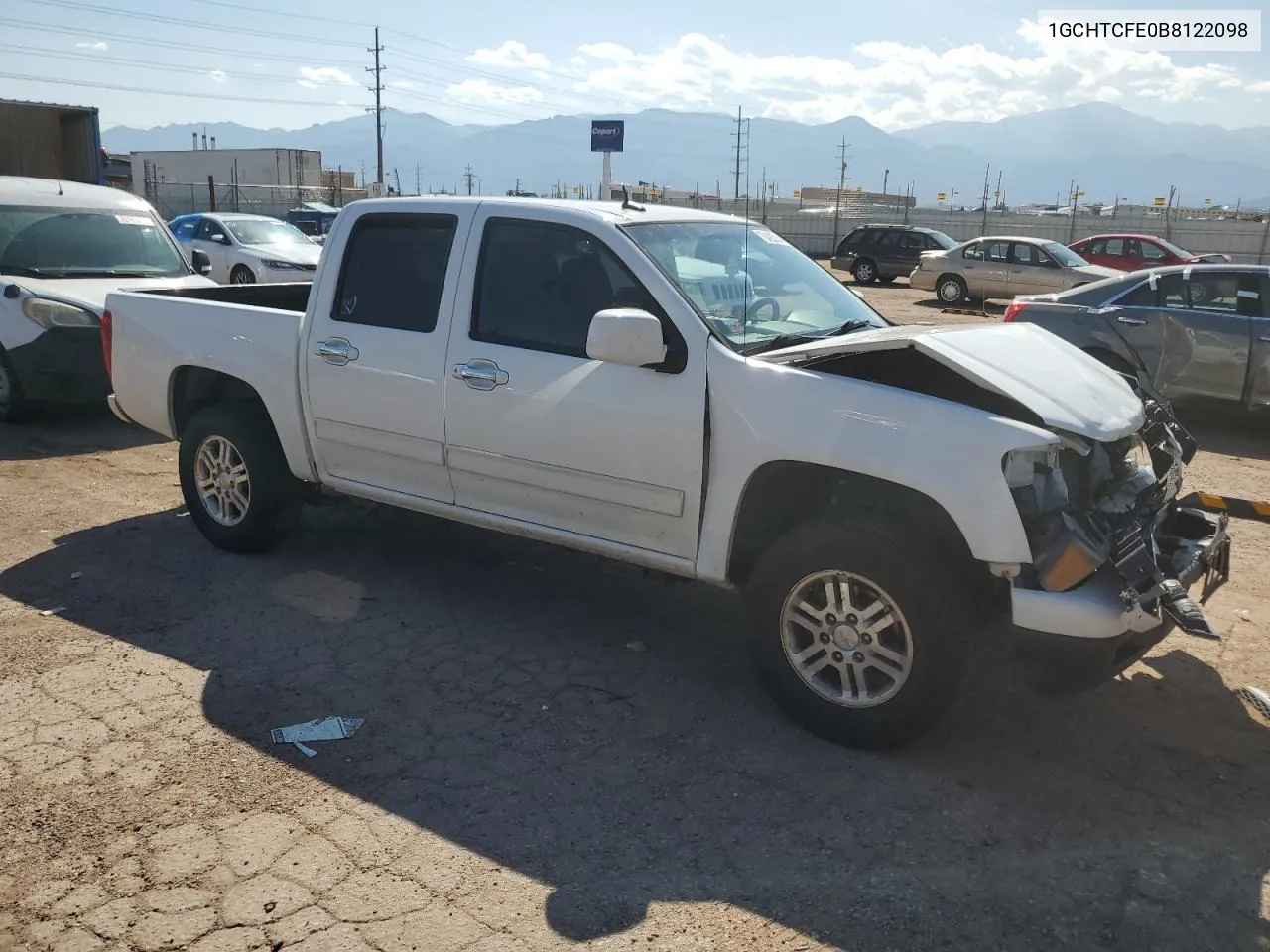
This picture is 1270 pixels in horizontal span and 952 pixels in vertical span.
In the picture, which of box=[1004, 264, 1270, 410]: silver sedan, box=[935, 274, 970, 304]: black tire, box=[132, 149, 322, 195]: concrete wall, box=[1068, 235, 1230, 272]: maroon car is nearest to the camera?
box=[1004, 264, 1270, 410]: silver sedan

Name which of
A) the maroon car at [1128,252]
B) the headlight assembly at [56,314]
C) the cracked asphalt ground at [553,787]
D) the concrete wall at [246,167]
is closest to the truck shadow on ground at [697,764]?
the cracked asphalt ground at [553,787]

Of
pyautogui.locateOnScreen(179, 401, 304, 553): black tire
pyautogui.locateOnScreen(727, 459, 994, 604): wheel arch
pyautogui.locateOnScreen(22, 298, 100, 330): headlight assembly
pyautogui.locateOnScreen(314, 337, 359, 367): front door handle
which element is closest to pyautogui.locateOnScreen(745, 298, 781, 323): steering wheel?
pyautogui.locateOnScreen(727, 459, 994, 604): wheel arch

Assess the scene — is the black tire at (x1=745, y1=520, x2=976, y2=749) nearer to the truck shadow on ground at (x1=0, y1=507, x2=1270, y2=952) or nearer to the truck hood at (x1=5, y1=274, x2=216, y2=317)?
the truck shadow on ground at (x1=0, y1=507, x2=1270, y2=952)

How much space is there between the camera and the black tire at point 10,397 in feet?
27.7

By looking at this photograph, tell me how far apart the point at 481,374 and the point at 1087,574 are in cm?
257

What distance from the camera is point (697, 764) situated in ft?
11.9

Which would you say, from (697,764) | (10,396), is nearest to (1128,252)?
(10,396)

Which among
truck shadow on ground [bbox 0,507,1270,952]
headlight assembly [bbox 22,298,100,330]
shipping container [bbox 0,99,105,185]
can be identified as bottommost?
truck shadow on ground [bbox 0,507,1270,952]

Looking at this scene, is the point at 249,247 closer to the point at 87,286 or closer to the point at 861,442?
the point at 87,286

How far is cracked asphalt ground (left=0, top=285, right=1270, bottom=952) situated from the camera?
112 inches

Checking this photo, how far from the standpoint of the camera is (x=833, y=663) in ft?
12.1

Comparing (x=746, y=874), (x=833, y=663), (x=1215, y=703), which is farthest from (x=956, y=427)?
(x=1215, y=703)

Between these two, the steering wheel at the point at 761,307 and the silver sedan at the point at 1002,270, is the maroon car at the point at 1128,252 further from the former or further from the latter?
the steering wheel at the point at 761,307

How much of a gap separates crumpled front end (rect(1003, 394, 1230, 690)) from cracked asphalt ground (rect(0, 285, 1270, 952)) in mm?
528
